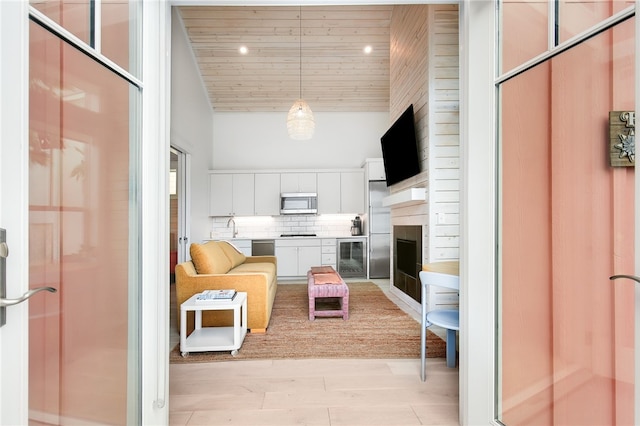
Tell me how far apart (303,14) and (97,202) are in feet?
15.1

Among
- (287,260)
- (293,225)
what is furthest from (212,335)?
(293,225)

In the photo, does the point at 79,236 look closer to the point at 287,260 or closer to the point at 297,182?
the point at 287,260

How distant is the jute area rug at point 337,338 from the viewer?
2.57m

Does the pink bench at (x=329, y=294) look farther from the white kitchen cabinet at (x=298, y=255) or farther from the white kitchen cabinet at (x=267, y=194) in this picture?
the white kitchen cabinet at (x=267, y=194)

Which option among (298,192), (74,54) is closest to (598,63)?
(74,54)

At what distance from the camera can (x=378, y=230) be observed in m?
5.86

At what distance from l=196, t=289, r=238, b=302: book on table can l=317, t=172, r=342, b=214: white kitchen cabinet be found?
3.61 meters

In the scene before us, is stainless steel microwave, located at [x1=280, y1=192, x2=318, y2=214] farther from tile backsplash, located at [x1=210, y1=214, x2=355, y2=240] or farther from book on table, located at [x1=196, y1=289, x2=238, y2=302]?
book on table, located at [x1=196, y1=289, x2=238, y2=302]

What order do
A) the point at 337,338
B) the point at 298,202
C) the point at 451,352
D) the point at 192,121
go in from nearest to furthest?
the point at 451,352 → the point at 337,338 → the point at 192,121 → the point at 298,202

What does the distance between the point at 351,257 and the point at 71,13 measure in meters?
5.32

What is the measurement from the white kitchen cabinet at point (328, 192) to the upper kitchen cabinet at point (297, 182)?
0.14 metres

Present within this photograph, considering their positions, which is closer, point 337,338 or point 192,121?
point 337,338

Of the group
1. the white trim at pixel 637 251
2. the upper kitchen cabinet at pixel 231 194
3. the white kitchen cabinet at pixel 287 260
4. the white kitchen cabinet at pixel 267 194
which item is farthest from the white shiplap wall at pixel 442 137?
the upper kitchen cabinet at pixel 231 194

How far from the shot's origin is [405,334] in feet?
9.82
